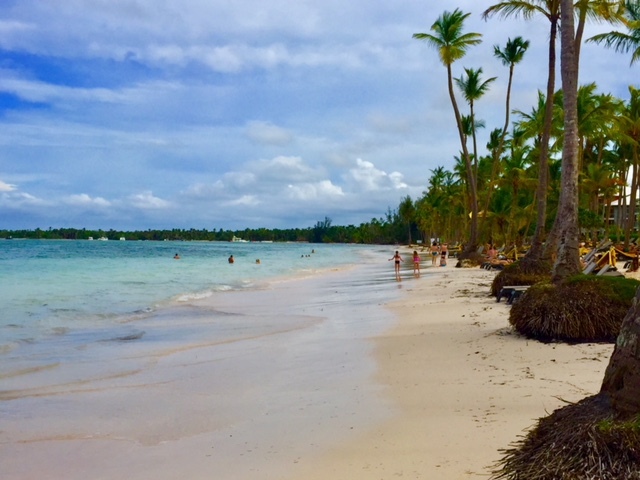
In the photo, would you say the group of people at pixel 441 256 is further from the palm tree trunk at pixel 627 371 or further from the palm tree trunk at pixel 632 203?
the palm tree trunk at pixel 627 371

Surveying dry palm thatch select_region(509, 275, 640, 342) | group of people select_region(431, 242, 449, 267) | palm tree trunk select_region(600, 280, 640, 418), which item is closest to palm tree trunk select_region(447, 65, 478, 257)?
group of people select_region(431, 242, 449, 267)

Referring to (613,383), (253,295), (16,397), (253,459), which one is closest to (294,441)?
(253,459)

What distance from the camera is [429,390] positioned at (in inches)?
257

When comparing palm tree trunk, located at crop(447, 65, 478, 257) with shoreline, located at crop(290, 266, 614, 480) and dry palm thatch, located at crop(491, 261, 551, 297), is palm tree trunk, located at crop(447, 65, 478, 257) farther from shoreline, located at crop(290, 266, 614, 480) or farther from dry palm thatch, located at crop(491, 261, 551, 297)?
shoreline, located at crop(290, 266, 614, 480)

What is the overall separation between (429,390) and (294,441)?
6.28 feet

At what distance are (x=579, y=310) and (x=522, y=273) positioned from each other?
6.32 m

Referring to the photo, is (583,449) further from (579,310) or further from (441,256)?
(441,256)

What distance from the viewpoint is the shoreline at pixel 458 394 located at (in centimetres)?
443

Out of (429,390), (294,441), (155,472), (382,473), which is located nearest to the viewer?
(382,473)

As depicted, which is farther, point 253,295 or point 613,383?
point 253,295

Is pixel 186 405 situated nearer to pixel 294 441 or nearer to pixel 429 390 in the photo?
pixel 294 441

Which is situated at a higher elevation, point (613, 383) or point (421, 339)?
point (613, 383)

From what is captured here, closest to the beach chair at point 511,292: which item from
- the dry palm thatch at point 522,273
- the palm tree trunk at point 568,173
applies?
the dry palm thatch at point 522,273

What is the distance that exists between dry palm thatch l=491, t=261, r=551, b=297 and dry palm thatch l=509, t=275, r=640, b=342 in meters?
5.55
